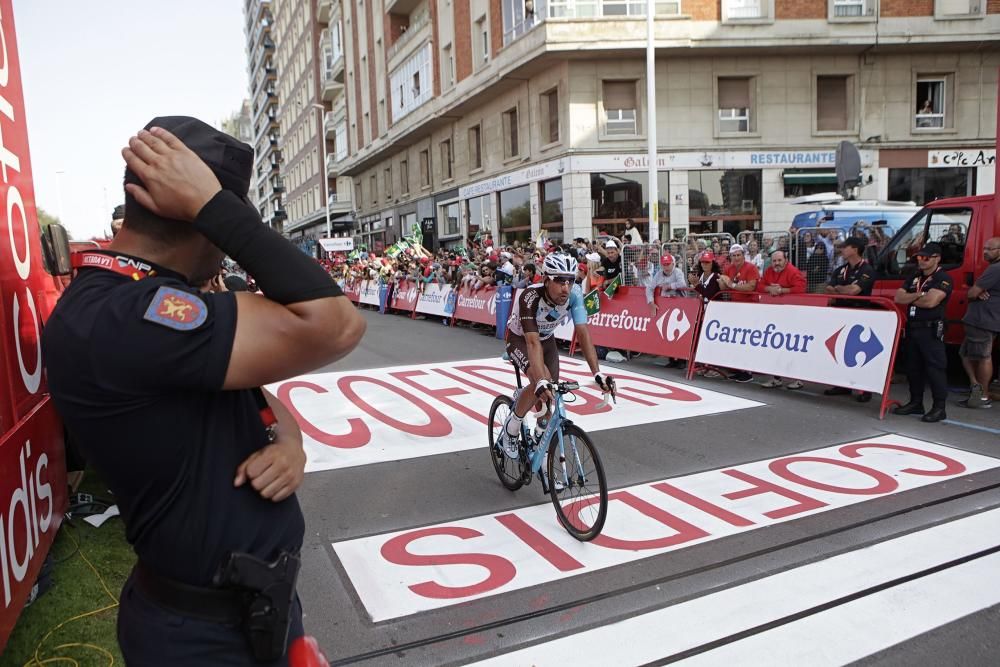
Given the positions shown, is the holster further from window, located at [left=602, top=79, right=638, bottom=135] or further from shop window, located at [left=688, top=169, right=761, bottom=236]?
window, located at [left=602, top=79, right=638, bottom=135]

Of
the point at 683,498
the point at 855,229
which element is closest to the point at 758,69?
the point at 855,229

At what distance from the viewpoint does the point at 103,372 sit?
1386mm

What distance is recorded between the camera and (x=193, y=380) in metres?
1.40

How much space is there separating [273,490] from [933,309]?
833 centimetres

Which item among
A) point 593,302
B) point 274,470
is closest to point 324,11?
point 593,302

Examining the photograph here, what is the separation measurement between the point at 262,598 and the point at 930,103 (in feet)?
98.2

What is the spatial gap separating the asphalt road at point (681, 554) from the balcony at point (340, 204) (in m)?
51.0

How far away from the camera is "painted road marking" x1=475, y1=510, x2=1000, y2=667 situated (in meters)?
3.42

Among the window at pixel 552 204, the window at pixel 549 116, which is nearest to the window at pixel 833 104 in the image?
the window at pixel 549 116

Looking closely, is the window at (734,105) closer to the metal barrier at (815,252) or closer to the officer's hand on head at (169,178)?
the metal barrier at (815,252)

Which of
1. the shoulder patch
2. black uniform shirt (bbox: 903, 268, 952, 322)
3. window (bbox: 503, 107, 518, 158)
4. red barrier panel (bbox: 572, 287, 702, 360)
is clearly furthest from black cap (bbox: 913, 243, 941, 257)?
window (bbox: 503, 107, 518, 158)

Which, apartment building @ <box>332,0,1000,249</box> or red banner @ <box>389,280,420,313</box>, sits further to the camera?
apartment building @ <box>332,0,1000,249</box>

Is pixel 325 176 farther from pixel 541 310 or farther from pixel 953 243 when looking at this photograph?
pixel 541 310

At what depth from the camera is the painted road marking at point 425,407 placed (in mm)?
7301
